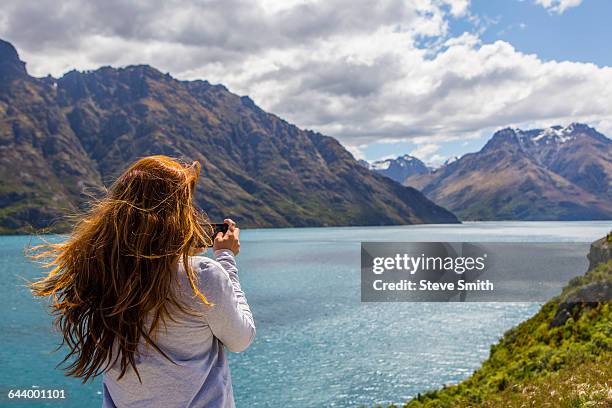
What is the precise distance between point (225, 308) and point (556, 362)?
1703 cm

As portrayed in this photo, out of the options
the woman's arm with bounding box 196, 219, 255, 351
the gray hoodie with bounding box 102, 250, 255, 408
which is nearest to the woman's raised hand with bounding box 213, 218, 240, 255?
the woman's arm with bounding box 196, 219, 255, 351

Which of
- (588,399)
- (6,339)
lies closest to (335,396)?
(588,399)

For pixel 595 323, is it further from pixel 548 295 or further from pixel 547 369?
pixel 548 295

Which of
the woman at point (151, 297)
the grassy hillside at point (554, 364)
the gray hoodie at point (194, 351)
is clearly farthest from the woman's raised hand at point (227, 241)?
the grassy hillside at point (554, 364)

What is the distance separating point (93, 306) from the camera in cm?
319

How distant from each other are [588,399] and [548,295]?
52.9 meters

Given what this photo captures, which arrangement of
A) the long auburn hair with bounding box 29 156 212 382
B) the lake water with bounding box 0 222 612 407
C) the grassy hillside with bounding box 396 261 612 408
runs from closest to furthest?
the long auburn hair with bounding box 29 156 212 382 < the grassy hillside with bounding box 396 261 612 408 < the lake water with bounding box 0 222 612 407

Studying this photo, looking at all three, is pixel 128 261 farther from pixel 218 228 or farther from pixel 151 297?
pixel 218 228

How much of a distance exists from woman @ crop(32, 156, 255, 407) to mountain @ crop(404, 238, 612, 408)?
8460 millimetres

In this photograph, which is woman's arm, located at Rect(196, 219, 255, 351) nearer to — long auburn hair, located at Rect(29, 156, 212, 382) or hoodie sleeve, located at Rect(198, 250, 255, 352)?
hoodie sleeve, located at Rect(198, 250, 255, 352)

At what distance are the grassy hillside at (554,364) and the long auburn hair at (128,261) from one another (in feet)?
28.9

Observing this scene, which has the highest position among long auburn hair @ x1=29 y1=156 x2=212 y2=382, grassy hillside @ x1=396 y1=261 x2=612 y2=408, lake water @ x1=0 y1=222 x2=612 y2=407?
long auburn hair @ x1=29 y1=156 x2=212 y2=382

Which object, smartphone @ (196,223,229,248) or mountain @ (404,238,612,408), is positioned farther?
mountain @ (404,238,612,408)

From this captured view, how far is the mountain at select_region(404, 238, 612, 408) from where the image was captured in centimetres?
1048
